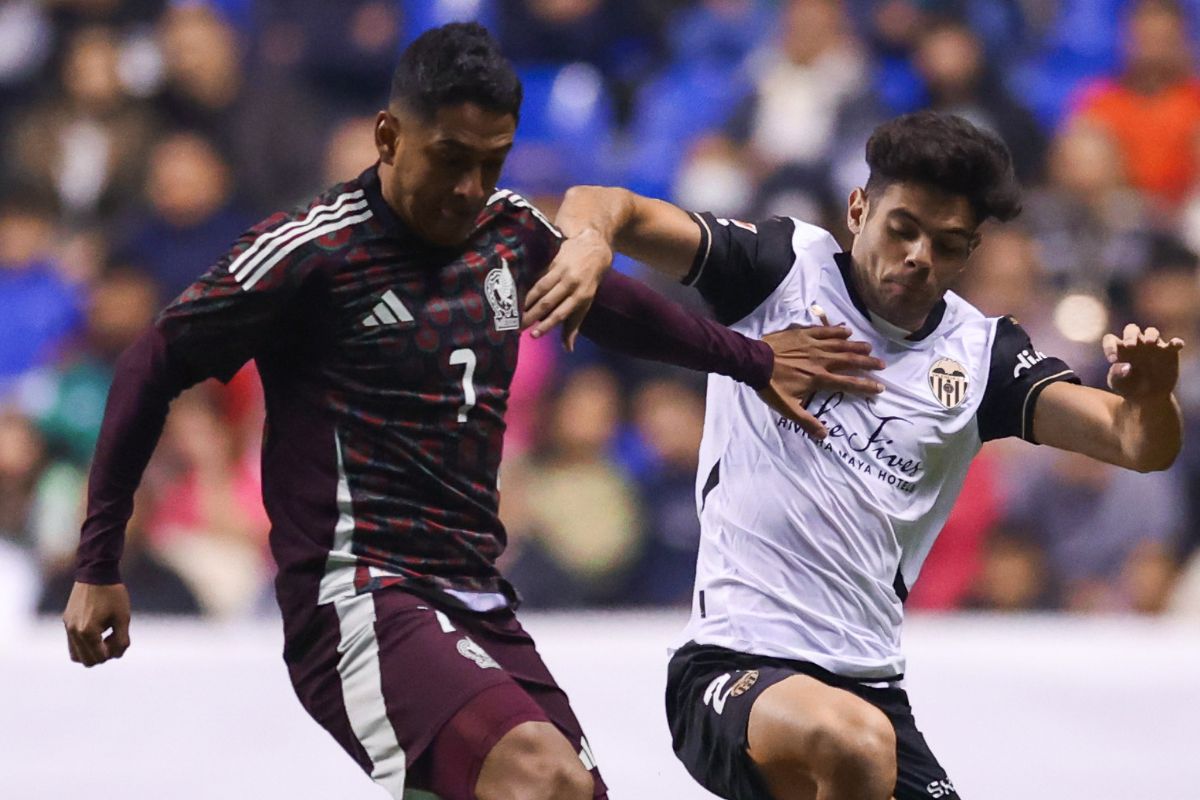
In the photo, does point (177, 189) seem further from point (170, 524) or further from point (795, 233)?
point (795, 233)

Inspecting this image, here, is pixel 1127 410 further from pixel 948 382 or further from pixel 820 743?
pixel 820 743

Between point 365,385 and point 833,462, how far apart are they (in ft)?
3.27

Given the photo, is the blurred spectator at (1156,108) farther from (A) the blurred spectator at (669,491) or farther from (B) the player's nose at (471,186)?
(B) the player's nose at (471,186)

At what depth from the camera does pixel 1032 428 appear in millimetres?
3582

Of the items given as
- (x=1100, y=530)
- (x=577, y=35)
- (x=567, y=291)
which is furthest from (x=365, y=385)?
(x=577, y=35)

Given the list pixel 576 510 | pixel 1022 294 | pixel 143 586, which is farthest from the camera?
pixel 1022 294

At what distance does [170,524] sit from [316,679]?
11.7 ft

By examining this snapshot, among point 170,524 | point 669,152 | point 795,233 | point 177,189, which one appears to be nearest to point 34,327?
point 177,189

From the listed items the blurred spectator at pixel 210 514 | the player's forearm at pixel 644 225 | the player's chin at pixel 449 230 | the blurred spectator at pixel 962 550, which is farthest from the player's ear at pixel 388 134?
the blurred spectator at pixel 962 550

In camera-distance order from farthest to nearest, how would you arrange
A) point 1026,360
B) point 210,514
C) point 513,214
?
point 210,514, point 1026,360, point 513,214

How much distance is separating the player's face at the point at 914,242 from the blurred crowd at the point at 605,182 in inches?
124

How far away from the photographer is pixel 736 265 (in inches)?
142

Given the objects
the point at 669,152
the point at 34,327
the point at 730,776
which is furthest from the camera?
the point at 669,152

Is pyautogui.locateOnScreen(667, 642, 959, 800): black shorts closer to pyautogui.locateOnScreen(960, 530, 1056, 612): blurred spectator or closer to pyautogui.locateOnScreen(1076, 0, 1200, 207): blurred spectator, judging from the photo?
pyautogui.locateOnScreen(960, 530, 1056, 612): blurred spectator
